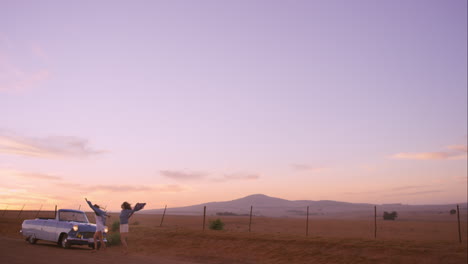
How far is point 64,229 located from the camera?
19.7 metres

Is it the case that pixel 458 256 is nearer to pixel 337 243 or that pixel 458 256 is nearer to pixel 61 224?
pixel 337 243

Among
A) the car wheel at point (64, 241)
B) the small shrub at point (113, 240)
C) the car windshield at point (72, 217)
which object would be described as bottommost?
the small shrub at point (113, 240)

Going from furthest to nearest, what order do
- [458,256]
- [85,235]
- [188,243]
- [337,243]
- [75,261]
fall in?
[188,243] → [337,243] → [85,235] → [458,256] → [75,261]

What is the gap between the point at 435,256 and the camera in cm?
1838

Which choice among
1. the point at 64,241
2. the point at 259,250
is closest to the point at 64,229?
the point at 64,241

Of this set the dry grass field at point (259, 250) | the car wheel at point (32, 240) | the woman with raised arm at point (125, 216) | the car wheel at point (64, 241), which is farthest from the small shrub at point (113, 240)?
the woman with raised arm at point (125, 216)

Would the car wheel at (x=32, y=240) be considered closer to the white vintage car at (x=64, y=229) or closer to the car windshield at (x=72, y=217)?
the white vintage car at (x=64, y=229)

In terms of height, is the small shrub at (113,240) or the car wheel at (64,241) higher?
the car wheel at (64,241)

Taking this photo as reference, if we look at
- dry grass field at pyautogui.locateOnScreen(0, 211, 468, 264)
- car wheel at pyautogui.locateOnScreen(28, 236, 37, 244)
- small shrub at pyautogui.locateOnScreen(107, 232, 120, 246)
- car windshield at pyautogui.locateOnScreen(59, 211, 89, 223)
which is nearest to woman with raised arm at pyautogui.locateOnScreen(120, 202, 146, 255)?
dry grass field at pyautogui.locateOnScreen(0, 211, 468, 264)

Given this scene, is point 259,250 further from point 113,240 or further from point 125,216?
point 113,240

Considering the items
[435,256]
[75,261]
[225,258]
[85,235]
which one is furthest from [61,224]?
[435,256]

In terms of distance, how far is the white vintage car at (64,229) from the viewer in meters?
19.5

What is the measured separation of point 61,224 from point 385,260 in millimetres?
15477

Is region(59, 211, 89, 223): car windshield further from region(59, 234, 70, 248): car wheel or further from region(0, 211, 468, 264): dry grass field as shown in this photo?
region(0, 211, 468, 264): dry grass field
